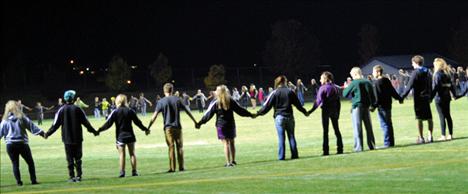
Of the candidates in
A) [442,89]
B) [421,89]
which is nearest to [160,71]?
[442,89]

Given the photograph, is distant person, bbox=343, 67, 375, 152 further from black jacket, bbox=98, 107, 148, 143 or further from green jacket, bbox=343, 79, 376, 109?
black jacket, bbox=98, 107, 148, 143

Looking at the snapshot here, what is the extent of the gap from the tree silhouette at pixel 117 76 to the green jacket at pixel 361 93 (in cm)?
8060

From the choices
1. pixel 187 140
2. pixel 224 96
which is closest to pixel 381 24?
pixel 187 140

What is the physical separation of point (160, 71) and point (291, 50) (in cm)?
2575

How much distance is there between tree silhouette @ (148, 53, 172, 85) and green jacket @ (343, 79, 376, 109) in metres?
88.7

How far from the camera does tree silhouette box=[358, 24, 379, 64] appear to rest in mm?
138050

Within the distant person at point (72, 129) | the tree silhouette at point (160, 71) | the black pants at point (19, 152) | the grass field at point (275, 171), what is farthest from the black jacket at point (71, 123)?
the tree silhouette at point (160, 71)

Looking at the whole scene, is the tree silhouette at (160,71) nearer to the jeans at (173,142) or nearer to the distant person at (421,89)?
the distant person at (421,89)

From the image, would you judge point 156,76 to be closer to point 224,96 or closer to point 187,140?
point 187,140

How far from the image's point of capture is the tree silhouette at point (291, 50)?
127 metres

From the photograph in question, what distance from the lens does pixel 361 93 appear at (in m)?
19.2

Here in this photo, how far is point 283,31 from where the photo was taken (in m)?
A: 132

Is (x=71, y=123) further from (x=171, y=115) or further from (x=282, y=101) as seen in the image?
(x=282, y=101)

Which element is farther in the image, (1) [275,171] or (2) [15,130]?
(2) [15,130]
